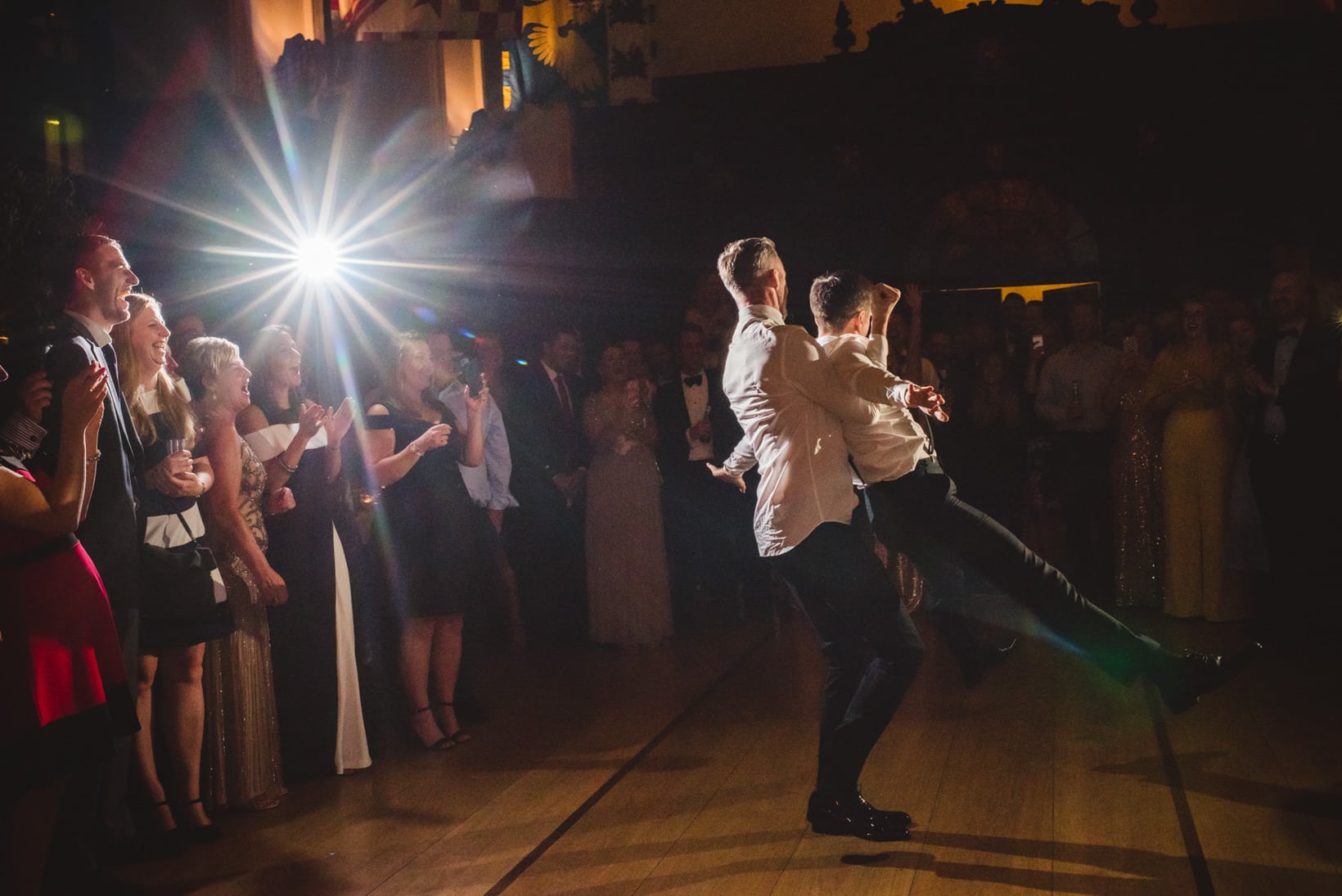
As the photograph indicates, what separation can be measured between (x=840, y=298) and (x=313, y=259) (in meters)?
5.30

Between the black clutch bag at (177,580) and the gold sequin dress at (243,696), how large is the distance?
22 centimetres

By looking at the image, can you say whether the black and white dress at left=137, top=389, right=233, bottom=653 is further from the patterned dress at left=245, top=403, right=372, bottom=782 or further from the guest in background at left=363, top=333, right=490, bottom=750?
the guest in background at left=363, top=333, right=490, bottom=750

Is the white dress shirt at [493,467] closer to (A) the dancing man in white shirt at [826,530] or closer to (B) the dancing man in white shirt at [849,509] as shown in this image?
(B) the dancing man in white shirt at [849,509]

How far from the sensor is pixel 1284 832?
123 inches

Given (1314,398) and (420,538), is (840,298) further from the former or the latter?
(1314,398)

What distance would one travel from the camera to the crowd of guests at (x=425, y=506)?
8.61 ft

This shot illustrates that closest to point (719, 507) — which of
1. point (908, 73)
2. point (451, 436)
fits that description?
point (451, 436)

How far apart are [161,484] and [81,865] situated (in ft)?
3.43

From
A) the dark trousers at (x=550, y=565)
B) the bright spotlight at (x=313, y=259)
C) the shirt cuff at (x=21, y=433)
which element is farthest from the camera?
the bright spotlight at (x=313, y=259)

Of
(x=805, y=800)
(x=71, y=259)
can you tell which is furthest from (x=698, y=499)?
(x=71, y=259)

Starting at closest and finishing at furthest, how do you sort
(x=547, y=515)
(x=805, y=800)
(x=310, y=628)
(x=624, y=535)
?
(x=805, y=800) < (x=310, y=628) < (x=624, y=535) < (x=547, y=515)

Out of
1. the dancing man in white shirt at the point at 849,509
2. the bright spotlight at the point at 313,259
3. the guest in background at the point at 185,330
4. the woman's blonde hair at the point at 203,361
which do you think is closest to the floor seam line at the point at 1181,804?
the dancing man in white shirt at the point at 849,509

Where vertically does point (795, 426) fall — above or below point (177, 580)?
above

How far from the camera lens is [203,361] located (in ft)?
12.1
